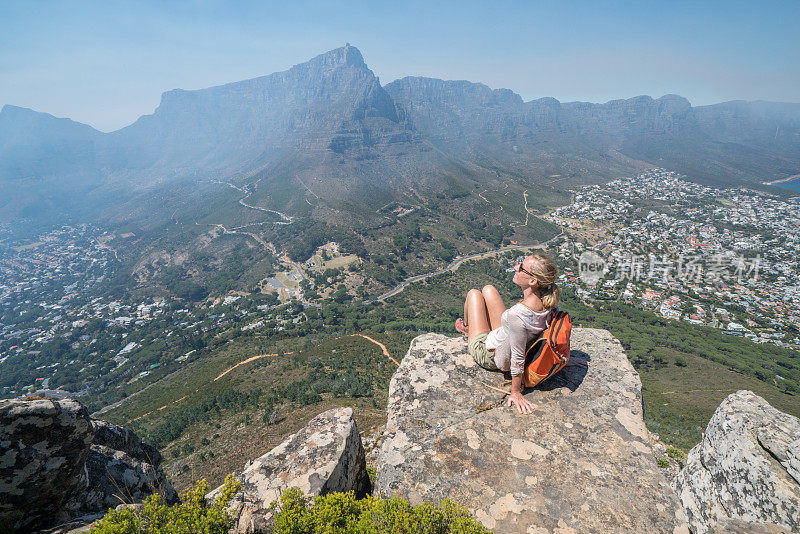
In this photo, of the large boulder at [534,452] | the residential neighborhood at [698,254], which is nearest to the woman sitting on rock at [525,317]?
the large boulder at [534,452]

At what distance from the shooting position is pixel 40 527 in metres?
3.70

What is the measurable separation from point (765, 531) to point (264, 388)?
26349mm

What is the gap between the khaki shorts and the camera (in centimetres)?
518

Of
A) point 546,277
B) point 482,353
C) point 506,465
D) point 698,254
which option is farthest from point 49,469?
point 698,254

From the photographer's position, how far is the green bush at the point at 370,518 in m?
2.94

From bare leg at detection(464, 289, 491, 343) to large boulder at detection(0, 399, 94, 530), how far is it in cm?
609

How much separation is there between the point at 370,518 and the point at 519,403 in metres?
2.56

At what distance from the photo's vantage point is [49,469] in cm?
381

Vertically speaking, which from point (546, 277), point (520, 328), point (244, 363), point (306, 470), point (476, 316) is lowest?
point (244, 363)

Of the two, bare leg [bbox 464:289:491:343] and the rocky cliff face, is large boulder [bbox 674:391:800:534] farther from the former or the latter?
bare leg [bbox 464:289:491:343]

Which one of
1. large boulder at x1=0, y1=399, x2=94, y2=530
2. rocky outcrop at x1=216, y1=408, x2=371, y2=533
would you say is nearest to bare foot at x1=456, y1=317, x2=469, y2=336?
rocky outcrop at x1=216, y1=408, x2=371, y2=533

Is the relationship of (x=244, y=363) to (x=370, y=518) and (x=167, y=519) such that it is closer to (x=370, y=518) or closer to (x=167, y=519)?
(x=167, y=519)

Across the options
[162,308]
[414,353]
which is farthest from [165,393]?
[162,308]

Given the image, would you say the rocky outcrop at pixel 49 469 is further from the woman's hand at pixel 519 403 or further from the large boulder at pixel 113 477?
the woman's hand at pixel 519 403
